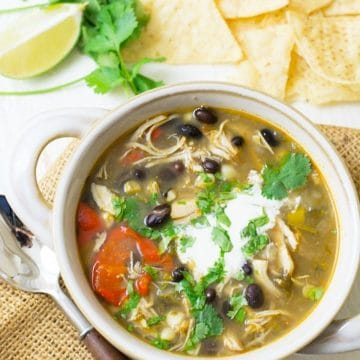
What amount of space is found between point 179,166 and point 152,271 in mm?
302

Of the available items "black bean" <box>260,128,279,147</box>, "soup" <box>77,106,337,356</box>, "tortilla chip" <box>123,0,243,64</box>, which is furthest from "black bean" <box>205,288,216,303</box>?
"tortilla chip" <box>123,0,243,64</box>

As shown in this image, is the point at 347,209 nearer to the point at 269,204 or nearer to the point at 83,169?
the point at 269,204

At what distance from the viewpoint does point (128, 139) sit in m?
2.50

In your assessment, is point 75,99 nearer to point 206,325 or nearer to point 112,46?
point 112,46

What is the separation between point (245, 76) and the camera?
9.75 ft

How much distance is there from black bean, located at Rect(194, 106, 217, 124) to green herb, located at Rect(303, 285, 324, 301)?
1.75 ft

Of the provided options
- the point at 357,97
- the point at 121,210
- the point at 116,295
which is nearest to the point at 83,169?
the point at 121,210

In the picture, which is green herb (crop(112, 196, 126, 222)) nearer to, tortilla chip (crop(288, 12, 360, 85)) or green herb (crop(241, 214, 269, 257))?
green herb (crop(241, 214, 269, 257))

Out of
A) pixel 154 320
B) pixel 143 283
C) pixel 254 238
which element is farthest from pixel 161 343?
pixel 254 238

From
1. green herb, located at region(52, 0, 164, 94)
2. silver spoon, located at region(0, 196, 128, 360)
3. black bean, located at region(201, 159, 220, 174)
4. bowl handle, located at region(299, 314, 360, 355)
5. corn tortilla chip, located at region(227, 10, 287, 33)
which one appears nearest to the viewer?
bowl handle, located at region(299, 314, 360, 355)

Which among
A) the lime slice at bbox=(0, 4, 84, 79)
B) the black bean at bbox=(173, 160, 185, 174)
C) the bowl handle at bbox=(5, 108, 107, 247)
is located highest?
the bowl handle at bbox=(5, 108, 107, 247)

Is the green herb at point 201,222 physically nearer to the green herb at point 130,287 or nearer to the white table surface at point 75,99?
the green herb at point 130,287

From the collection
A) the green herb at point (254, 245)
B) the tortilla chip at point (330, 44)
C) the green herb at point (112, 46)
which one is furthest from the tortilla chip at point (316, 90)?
the green herb at point (254, 245)

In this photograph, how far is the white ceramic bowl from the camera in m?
2.36
